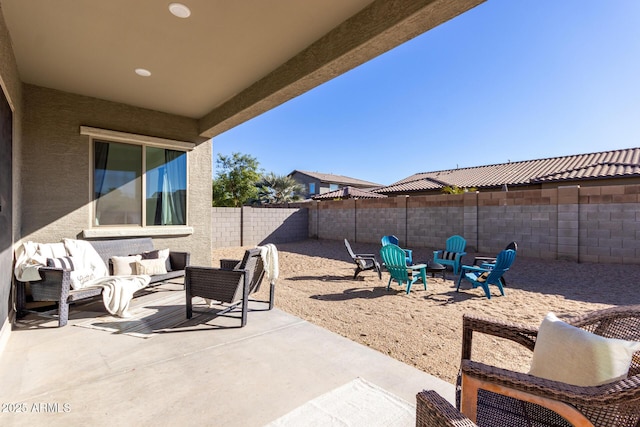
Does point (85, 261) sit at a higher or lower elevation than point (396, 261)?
higher

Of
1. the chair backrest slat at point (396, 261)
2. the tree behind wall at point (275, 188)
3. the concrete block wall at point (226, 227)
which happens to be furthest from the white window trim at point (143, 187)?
the tree behind wall at point (275, 188)

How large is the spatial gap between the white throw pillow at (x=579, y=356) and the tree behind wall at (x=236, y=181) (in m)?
20.3

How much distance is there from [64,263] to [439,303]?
18.1ft

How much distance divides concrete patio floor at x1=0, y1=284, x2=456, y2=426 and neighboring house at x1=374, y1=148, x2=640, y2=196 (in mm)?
10871

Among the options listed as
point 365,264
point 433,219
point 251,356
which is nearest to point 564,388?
point 251,356

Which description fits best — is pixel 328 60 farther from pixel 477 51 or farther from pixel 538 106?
pixel 538 106

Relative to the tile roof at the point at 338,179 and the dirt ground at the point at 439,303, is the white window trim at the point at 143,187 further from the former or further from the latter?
the tile roof at the point at 338,179

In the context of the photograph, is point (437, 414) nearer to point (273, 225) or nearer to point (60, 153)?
point (60, 153)

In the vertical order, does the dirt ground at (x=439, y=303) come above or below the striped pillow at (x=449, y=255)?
below

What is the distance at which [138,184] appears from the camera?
18.0 feet

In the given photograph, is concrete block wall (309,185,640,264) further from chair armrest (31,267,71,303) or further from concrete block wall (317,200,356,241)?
chair armrest (31,267,71,303)

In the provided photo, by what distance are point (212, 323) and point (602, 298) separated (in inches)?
253

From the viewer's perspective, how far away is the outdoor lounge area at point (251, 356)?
206cm

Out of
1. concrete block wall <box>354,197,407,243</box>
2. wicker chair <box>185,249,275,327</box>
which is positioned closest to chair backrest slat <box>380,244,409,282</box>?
wicker chair <box>185,249,275,327</box>
